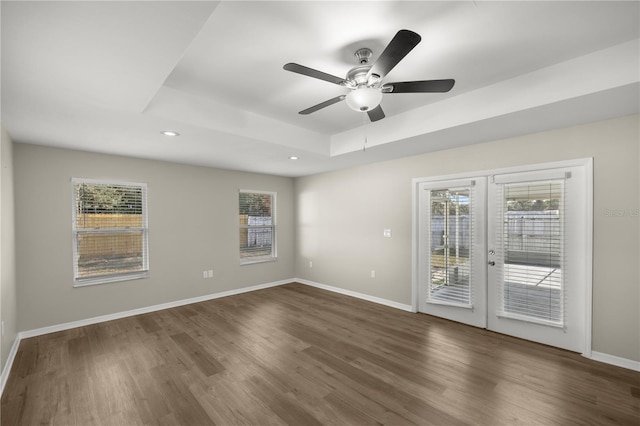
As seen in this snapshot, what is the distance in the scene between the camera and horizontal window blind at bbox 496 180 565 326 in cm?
314

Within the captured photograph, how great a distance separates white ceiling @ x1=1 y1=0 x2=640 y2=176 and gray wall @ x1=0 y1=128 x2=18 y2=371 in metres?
0.36

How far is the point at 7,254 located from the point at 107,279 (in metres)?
1.31

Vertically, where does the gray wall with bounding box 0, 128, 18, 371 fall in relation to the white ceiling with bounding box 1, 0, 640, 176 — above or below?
below

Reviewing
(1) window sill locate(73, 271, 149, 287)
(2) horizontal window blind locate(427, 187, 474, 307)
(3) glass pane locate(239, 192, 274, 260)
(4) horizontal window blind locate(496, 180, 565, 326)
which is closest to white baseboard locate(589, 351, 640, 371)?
(4) horizontal window blind locate(496, 180, 565, 326)

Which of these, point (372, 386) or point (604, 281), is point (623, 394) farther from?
point (372, 386)

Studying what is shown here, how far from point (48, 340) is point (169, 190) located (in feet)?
7.82

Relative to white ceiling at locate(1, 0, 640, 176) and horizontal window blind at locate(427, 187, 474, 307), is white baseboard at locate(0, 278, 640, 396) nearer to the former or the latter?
horizontal window blind at locate(427, 187, 474, 307)

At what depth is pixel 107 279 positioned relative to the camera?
4.05 m

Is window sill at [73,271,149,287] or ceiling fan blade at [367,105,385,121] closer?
ceiling fan blade at [367,105,385,121]

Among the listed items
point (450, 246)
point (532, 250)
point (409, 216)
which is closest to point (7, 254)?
point (409, 216)

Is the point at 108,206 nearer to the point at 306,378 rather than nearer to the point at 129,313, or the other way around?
the point at 129,313

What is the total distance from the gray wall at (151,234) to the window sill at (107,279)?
0.20 ft

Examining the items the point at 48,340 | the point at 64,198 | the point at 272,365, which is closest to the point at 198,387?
the point at 272,365

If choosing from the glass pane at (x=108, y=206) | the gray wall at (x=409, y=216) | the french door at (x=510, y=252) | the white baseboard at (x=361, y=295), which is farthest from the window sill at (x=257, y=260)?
the french door at (x=510, y=252)
